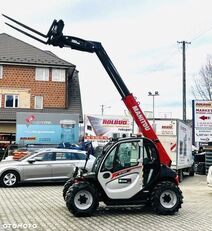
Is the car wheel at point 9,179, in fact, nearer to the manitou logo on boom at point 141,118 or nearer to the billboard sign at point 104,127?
the manitou logo on boom at point 141,118

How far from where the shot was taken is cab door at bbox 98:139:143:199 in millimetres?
10234

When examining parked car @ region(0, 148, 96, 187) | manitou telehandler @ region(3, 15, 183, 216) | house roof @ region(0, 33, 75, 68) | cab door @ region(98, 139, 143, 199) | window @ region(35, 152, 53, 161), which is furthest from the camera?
house roof @ region(0, 33, 75, 68)

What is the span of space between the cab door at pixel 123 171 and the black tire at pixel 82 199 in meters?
0.37

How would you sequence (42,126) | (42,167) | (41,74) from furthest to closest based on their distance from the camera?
1. (41,74)
2. (42,126)
3. (42,167)

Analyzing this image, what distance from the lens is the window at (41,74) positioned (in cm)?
3950

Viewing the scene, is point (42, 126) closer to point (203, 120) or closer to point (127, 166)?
point (203, 120)

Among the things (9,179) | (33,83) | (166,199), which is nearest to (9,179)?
(9,179)

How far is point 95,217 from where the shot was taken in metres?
9.95

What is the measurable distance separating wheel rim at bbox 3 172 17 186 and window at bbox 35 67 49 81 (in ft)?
78.7

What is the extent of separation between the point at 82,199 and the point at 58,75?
3076cm

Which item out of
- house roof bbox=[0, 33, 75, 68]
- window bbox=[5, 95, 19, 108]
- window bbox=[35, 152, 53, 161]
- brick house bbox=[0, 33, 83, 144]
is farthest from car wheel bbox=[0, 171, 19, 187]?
house roof bbox=[0, 33, 75, 68]

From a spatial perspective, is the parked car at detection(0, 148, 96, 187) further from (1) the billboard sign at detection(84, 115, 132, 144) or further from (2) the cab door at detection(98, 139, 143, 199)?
(1) the billboard sign at detection(84, 115, 132, 144)

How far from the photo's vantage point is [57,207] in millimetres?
11180

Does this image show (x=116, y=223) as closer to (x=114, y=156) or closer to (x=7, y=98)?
(x=114, y=156)
